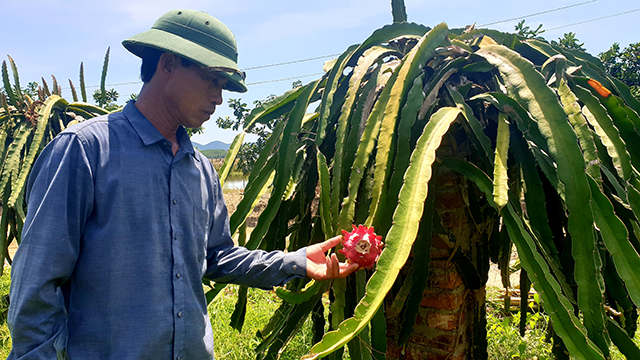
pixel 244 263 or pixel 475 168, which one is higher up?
pixel 475 168

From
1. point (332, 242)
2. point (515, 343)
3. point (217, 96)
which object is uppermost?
point (217, 96)

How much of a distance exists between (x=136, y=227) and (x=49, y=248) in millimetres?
194

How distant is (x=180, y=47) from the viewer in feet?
3.90

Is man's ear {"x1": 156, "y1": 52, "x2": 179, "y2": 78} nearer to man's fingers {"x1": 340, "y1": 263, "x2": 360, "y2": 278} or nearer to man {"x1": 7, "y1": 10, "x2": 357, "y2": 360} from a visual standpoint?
man {"x1": 7, "y1": 10, "x2": 357, "y2": 360}

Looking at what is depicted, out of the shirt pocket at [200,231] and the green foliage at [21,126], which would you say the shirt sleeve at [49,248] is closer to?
the shirt pocket at [200,231]

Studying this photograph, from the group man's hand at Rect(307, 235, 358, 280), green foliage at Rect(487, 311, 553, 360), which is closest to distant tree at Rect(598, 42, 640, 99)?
green foliage at Rect(487, 311, 553, 360)

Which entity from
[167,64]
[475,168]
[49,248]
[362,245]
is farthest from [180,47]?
[475,168]

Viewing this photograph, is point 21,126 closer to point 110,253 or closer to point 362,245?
point 110,253

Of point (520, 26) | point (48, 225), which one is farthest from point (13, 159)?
point (520, 26)

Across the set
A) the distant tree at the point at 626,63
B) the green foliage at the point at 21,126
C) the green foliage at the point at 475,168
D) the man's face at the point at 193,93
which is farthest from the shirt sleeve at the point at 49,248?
the distant tree at the point at 626,63

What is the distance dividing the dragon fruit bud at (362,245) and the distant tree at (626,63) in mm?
7270

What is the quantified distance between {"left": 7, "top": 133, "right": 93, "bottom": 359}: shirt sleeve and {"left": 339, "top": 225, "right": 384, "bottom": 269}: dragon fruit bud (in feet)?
2.17

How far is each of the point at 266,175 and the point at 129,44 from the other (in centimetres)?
68

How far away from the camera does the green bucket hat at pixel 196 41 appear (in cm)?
119
